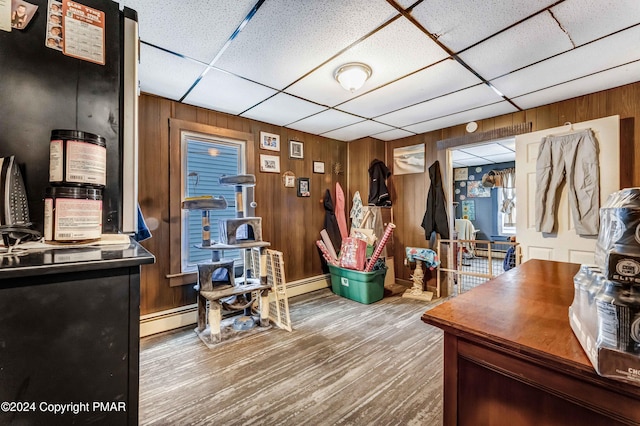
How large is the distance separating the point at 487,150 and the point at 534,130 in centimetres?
233

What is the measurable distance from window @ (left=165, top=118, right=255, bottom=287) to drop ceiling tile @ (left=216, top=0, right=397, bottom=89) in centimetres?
105

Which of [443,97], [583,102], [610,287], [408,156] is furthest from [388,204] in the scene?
[610,287]

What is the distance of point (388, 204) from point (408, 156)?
0.78 meters

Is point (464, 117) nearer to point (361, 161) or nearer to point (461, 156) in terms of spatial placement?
point (361, 161)

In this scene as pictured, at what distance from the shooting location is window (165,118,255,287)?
2836 millimetres

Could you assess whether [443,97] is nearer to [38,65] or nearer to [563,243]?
[563,243]

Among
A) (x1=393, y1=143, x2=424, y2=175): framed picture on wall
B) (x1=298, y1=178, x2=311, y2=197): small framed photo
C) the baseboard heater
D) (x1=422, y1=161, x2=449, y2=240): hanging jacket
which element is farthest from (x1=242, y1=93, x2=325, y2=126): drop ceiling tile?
the baseboard heater

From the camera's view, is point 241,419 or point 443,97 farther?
point 443,97

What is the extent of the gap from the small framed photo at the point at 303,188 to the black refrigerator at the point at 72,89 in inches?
117

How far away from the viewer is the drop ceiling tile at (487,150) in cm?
494

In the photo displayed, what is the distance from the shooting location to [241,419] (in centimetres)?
161

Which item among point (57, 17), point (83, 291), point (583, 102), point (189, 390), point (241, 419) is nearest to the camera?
point (83, 291)

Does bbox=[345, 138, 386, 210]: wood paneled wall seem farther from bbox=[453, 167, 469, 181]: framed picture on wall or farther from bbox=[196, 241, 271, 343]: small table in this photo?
bbox=[453, 167, 469, 181]: framed picture on wall

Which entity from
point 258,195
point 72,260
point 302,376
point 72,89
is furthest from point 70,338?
point 258,195
